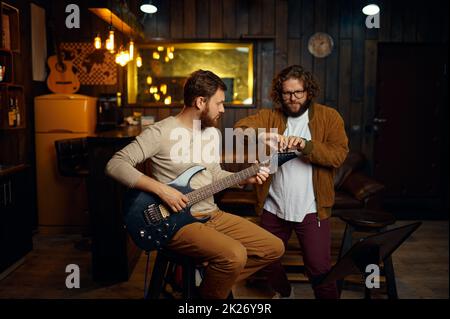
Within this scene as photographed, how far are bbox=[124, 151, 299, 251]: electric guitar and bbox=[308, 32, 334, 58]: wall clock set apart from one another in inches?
163

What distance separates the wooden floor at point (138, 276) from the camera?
339 cm

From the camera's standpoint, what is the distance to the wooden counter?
136 inches

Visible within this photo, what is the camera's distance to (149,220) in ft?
6.97

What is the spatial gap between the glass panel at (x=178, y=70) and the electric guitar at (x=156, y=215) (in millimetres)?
3910

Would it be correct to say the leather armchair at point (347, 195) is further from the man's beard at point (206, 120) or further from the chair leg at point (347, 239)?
the man's beard at point (206, 120)

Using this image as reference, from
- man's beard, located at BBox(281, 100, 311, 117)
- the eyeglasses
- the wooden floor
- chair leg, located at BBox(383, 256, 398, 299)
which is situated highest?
the eyeglasses

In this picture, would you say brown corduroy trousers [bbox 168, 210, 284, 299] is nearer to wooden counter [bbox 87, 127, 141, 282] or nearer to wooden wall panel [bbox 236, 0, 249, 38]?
wooden counter [bbox 87, 127, 141, 282]

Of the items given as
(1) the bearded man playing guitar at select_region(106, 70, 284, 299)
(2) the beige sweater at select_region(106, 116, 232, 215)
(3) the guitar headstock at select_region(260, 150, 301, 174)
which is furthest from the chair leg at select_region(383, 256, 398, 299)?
(2) the beige sweater at select_region(106, 116, 232, 215)

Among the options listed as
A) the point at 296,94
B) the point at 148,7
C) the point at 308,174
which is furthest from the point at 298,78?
the point at 148,7

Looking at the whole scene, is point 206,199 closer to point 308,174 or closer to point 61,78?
point 308,174

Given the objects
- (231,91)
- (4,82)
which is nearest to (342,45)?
(231,91)

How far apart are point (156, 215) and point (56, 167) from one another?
329 centimetres

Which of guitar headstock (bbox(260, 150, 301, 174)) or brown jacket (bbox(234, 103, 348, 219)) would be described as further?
brown jacket (bbox(234, 103, 348, 219))
